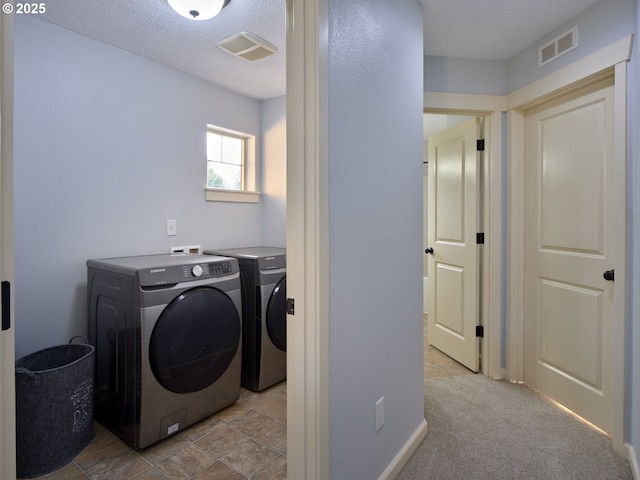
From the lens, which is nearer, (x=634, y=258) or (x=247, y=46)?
(x=634, y=258)

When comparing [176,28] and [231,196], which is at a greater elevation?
[176,28]

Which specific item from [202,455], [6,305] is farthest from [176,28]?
[202,455]

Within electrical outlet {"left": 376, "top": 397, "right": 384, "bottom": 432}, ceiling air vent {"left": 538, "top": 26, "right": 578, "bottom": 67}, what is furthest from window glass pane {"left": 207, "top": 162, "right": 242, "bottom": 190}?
ceiling air vent {"left": 538, "top": 26, "right": 578, "bottom": 67}

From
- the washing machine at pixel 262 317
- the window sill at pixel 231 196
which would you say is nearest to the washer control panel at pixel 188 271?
the washing machine at pixel 262 317

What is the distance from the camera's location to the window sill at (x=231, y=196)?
292cm

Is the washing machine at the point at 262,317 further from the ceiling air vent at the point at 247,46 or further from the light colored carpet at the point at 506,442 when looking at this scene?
the ceiling air vent at the point at 247,46

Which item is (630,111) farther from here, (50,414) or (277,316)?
(50,414)

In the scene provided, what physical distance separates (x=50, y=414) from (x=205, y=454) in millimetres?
754

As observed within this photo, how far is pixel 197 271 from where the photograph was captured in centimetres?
203

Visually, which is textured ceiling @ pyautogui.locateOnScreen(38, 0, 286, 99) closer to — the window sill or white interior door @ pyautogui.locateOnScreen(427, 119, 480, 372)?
the window sill

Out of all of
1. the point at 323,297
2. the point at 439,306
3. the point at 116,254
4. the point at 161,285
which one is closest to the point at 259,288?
the point at 161,285

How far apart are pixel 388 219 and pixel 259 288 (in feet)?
3.89

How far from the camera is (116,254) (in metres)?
2.36

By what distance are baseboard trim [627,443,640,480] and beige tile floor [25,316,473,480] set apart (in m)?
1.57
